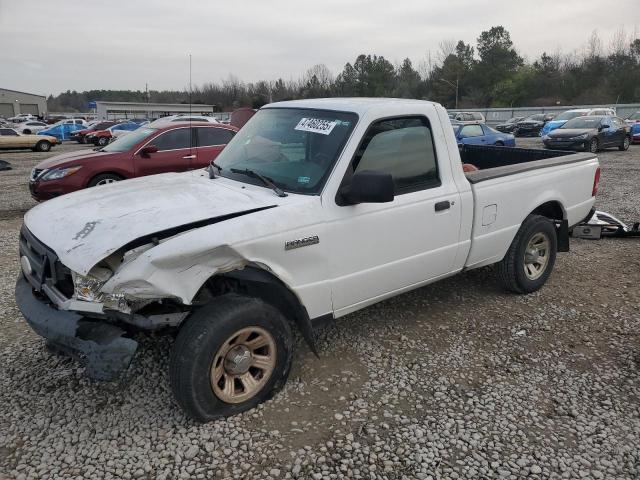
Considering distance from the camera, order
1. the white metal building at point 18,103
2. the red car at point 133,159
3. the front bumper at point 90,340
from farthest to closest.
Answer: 1. the white metal building at point 18,103
2. the red car at point 133,159
3. the front bumper at point 90,340

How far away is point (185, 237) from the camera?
276 centimetres

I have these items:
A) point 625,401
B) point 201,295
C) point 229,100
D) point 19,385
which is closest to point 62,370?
point 19,385

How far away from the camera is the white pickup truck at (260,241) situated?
275cm

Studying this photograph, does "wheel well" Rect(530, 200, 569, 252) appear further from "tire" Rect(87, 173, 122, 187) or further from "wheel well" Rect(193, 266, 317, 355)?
"tire" Rect(87, 173, 122, 187)

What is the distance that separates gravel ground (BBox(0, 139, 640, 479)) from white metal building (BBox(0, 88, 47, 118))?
88211 mm

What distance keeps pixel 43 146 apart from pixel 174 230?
90.8 feet

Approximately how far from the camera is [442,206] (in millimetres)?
3861

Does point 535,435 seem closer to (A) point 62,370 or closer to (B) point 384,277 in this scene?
(B) point 384,277

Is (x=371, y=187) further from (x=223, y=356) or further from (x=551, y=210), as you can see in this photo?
(x=551, y=210)

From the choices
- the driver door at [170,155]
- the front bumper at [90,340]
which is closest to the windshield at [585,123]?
the driver door at [170,155]

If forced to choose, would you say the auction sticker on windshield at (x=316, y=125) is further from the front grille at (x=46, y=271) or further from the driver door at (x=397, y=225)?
the front grille at (x=46, y=271)

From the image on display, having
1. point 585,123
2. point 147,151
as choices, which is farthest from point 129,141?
point 585,123

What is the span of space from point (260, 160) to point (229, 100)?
1834 cm

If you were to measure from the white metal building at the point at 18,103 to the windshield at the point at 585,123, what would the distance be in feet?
264
